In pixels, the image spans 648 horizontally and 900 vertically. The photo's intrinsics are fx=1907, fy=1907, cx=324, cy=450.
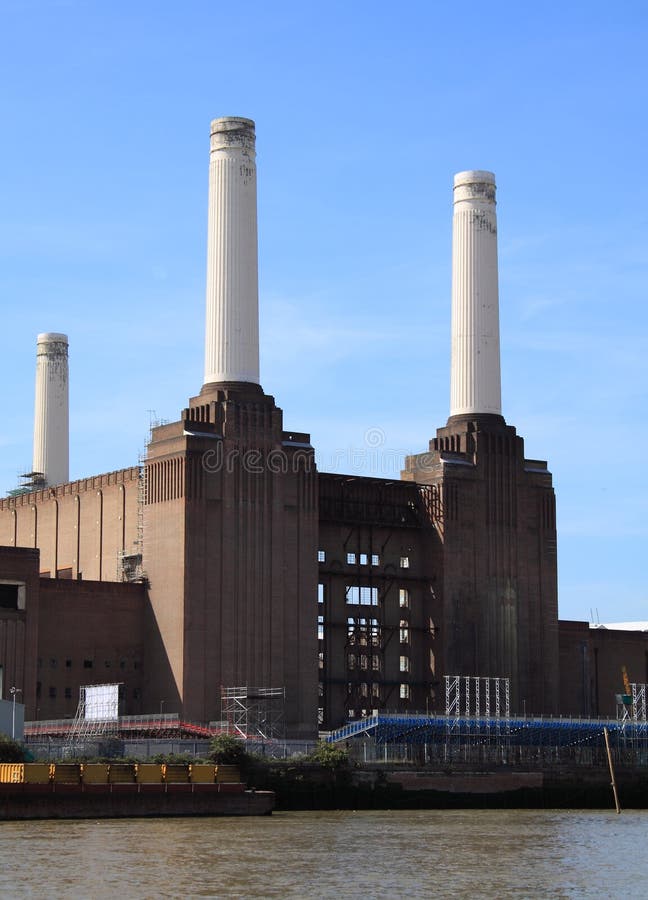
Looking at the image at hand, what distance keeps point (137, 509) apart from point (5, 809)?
44221 mm

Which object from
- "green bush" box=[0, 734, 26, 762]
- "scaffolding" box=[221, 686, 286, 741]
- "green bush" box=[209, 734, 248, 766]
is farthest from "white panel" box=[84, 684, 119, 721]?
"green bush" box=[0, 734, 26, 762]

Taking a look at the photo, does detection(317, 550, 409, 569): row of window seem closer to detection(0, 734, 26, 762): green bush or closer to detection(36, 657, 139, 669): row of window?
detection(36, 657, 139, 669): row of window

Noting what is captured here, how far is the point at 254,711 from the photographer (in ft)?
356

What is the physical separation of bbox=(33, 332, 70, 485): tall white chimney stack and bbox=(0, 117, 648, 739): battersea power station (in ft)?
19.9

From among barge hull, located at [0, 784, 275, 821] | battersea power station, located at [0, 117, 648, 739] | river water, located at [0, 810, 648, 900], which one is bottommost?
river water, located at [0, 810, 648, 900]

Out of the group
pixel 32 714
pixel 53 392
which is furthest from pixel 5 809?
pixel 53 392

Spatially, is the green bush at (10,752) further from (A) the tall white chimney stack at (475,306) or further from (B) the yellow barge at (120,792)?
(A) the tall white chimney stack at (475,306)

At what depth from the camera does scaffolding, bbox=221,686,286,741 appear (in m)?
107

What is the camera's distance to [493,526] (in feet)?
407

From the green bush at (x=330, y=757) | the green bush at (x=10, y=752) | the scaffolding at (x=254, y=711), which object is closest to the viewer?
the green bush at (x=10, y=752)

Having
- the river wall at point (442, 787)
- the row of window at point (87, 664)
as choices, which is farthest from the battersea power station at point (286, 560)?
the river wall at point (442, 787)

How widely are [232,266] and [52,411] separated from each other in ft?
116

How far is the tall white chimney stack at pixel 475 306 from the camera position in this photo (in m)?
125

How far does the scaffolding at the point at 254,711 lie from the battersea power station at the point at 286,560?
0.66 meters
